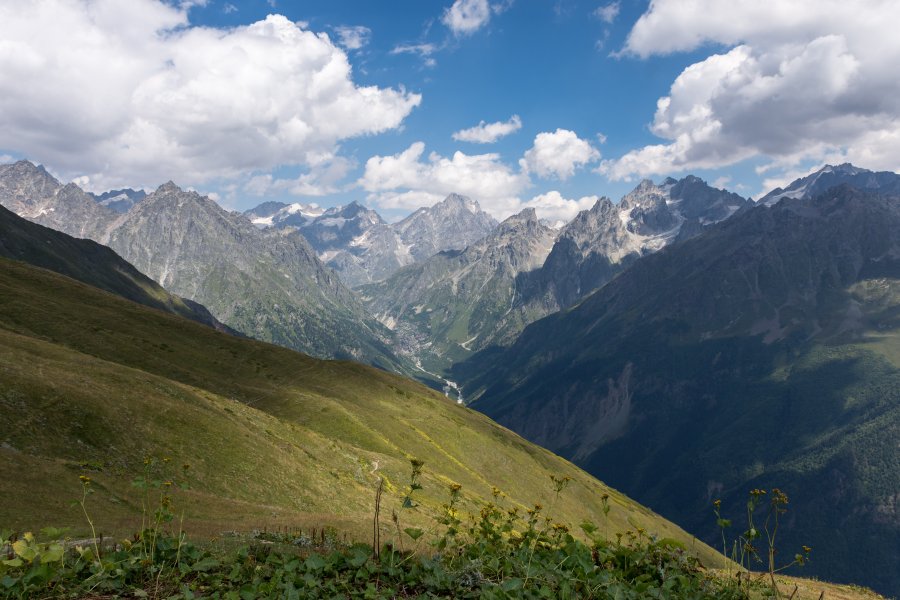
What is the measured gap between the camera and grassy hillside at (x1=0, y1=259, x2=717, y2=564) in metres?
35.0

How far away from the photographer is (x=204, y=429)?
2014 inches

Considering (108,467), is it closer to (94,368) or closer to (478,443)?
(94,368)

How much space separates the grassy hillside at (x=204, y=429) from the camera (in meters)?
35.0

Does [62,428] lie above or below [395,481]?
above

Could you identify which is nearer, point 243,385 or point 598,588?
point 598,588

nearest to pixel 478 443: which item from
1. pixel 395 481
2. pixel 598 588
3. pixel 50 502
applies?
pixel 395 481

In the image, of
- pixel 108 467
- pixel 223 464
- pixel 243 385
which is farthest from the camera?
pixel 243 385

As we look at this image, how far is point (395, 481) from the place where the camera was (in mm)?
66062

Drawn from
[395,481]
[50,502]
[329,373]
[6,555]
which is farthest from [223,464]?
[329,373]

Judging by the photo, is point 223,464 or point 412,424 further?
point 412,424

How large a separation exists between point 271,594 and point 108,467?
37708mm

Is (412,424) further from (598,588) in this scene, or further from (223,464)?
(598,588)

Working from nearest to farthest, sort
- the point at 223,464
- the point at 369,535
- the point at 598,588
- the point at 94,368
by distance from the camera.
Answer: the point at 598,588
the point at 369,535
the point at 223,464
the point at 94,368

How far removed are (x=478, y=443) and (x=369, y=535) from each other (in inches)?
3452
